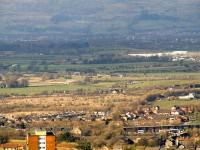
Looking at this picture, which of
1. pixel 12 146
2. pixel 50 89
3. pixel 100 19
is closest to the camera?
pixel 12 146

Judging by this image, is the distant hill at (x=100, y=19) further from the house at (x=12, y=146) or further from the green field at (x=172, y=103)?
the house at (x=12, y=146)

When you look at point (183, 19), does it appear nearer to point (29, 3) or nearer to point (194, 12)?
point (194, 12)

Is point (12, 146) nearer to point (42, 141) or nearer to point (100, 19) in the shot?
point (42, 141)

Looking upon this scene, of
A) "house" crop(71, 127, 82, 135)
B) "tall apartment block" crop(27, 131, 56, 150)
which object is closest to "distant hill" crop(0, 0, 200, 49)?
"house" crop(71, 127, 82, 135)

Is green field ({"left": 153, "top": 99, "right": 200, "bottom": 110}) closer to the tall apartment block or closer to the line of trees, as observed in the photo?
the line of trees

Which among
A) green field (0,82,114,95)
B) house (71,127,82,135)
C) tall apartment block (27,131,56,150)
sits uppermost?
tall apartment block (27,131,56,150)

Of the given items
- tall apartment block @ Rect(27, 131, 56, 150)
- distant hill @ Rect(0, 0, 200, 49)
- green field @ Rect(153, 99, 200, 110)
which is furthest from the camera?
distant hill @ Rect(0, 0, 200, 49)

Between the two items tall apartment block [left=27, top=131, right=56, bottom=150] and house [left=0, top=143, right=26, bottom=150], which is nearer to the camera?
tall apartment block [left=27, top=131, right=56, bottom=150]

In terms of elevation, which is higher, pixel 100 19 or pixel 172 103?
pixel 100 19

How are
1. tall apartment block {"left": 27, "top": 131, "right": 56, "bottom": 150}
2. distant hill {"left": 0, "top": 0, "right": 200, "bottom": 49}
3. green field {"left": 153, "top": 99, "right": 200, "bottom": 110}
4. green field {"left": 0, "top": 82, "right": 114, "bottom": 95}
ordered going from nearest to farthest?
tall apartment block {"left": 27, "top": 131, "right": 56, "bottom": 150} → green field {"left": 153, "top": 99, "right": 200, "bottom": 110} → green field {"left": 0, "top": 82, "right": 114, "bottom": 95} → distant hill {"left": 0, "top": 0, "right": 200, "bottom": 49}

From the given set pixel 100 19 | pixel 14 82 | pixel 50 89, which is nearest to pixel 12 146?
pixel 50 89

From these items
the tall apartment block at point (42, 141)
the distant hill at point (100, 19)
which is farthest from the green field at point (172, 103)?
the distant hill at point (100, 19)

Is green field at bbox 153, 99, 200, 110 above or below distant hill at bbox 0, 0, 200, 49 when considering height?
below
